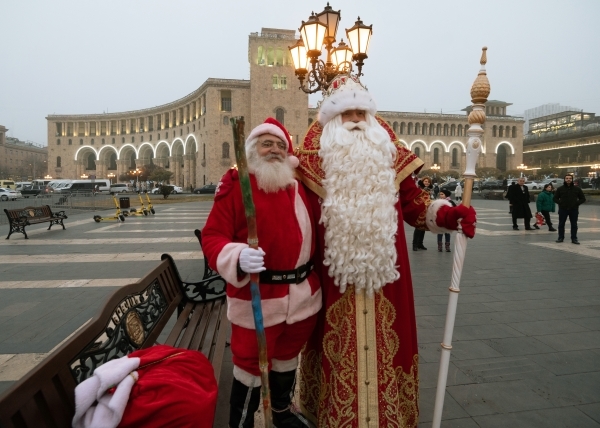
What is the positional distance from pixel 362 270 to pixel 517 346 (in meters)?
2.35

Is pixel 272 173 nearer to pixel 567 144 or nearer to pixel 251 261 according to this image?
pixel 251 261

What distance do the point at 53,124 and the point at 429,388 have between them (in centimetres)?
8589

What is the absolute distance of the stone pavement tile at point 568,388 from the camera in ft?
7.95

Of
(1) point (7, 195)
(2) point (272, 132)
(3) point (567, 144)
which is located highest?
(3) point (567, 144)

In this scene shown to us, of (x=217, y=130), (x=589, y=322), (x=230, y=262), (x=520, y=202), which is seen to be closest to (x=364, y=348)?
(x=230, y=262)

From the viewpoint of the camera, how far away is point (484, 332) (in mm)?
3547

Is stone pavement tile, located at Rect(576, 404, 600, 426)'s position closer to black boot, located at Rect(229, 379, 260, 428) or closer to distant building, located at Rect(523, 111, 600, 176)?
black boot, located at Rect(229, 379, 260, 428)

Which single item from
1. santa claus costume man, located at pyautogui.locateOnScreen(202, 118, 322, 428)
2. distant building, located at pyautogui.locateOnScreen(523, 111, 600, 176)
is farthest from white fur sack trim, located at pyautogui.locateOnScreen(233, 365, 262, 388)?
distant building, located at pyautogui.locateOnScreen(523, 111, 600, 176)

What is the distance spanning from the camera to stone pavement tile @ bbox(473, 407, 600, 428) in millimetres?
2191

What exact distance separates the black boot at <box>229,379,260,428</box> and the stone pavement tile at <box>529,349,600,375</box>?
7.73ft

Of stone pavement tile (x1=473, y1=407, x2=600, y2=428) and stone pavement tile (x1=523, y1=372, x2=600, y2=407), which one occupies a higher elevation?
stone pavement tile (x1=523, y1=372, x2=600, y2=407)

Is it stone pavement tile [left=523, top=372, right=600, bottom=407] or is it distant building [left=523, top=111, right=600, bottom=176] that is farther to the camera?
distant building [left=523, top=111, right=600, bottom=176]

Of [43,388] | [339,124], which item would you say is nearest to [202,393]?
[43,388]

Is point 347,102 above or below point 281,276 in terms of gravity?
above
